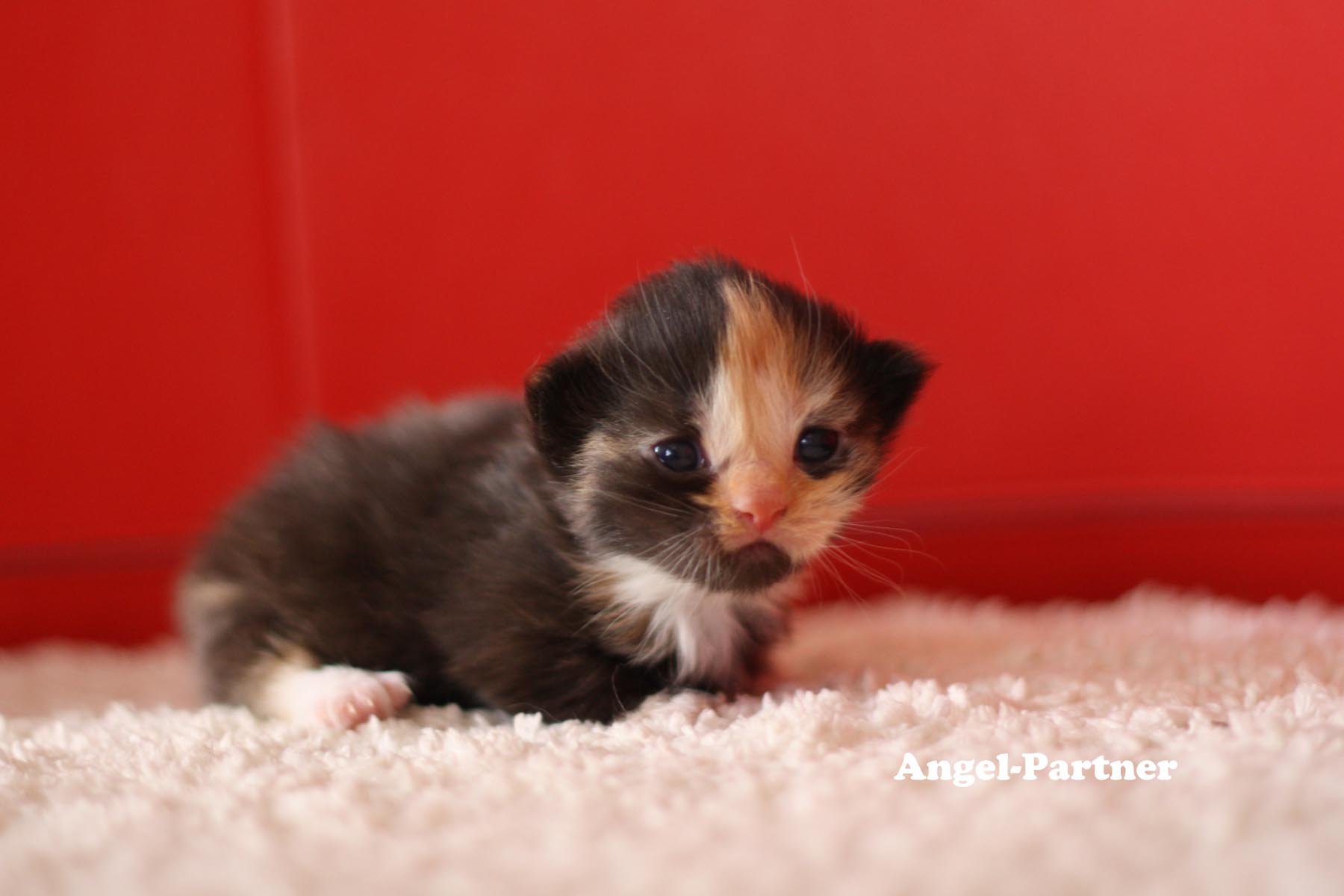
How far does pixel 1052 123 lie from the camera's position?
2113 millimetres

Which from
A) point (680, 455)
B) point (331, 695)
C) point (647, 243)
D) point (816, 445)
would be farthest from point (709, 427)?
point (647, 243)

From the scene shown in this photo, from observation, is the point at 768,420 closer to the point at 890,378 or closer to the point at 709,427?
the point at 709,427

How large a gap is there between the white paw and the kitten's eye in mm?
572

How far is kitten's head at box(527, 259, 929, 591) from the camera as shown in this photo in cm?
128

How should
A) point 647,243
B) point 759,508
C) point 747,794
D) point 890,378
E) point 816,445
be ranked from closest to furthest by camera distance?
point 747,794, point 759,508, point 816,445, point 890,378, point 647,243

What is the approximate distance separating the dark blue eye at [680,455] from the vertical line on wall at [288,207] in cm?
121

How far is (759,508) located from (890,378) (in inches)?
13.7

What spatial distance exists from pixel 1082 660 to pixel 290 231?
1634mm

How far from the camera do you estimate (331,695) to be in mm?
1381

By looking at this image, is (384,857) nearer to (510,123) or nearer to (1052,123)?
(510,123)

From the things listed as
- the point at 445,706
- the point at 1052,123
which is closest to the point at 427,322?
the point at 445,706

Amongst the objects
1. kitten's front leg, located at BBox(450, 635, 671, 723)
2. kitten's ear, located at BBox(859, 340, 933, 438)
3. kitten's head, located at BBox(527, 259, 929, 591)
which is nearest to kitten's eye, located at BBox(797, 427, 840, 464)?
kitten's head, located at BBox(527, 259, 929, 591)

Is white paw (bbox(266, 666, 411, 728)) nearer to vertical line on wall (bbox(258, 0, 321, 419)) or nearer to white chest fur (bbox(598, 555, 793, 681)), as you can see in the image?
white chest fur (bbox(598, 555, 793, 681))

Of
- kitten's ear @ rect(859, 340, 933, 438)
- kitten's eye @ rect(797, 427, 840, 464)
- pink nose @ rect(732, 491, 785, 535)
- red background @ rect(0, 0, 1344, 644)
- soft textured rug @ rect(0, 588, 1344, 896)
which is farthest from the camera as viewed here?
red background @ rect(0, 0, 1344, 644)
